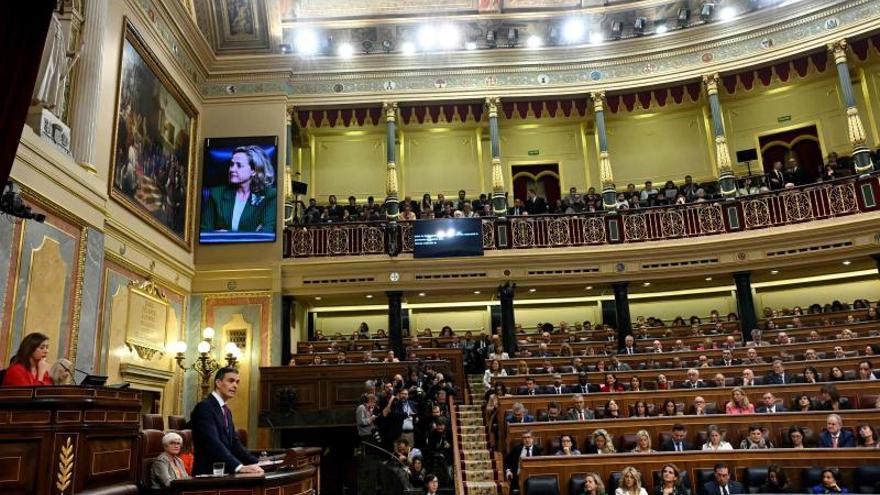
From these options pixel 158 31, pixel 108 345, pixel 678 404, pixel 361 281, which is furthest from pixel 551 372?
pixel 158 31

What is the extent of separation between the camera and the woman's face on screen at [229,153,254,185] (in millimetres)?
14484

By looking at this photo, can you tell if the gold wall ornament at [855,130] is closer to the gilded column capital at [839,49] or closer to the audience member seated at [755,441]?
the gilded column capital at [839,49]

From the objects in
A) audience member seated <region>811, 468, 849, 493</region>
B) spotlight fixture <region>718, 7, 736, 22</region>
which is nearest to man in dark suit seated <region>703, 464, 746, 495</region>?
audience member seated <region>811, 468, 849, 493</region>

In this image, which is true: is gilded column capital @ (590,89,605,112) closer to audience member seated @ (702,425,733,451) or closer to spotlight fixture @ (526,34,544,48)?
spotlight fixture @ (526,34,544,48)

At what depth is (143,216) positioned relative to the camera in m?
11.4

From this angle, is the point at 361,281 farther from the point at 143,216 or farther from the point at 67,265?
the point at 67,265

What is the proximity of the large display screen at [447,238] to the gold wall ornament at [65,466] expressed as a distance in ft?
34.7

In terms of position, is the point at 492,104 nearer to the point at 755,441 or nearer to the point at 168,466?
the point at 755,441

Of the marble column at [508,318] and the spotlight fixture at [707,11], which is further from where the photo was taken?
the spotlight fixture at [707,11]

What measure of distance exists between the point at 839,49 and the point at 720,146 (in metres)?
2.87

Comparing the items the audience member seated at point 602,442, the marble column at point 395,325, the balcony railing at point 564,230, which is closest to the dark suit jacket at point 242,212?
the balcony railing at point 564,230

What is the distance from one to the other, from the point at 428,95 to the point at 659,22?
5482 millimetres

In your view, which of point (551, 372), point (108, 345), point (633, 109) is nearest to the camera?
point (108, 345)

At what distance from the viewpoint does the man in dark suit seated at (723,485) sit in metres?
6.49
